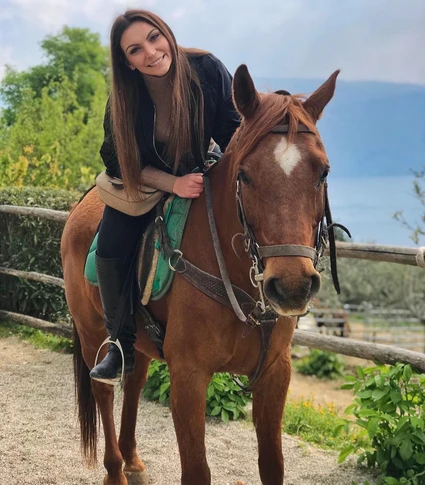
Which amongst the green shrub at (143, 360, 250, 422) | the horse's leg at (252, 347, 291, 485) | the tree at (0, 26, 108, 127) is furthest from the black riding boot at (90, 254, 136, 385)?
the tree at (0, 26, 108, 127)

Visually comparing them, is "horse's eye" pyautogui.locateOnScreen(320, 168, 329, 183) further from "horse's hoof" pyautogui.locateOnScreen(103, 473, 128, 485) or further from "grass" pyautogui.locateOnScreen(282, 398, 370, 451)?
"grass" pyautogui.locateOnScreen(282, 398, 370, 451)

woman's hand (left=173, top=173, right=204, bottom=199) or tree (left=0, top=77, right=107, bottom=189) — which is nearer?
woman's hand (left=173, top=173, right=204, bottom=199)

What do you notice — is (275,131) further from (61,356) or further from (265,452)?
(61,356)

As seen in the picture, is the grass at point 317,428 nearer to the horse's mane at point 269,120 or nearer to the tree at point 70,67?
the horse's mane at point 269,120

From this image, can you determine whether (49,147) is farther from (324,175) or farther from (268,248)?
(268,248)

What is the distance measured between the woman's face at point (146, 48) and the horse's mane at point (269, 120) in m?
0.48

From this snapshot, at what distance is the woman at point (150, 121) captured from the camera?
231cm

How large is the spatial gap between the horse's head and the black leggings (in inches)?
25.8

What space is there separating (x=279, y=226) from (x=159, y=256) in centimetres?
76

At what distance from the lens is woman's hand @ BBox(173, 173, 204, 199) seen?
2.35m

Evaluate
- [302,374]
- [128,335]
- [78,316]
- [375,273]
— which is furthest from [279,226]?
[375,273]

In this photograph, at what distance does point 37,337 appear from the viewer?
6.86 m

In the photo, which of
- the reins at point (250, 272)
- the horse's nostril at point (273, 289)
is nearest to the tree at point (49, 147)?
the reins at point (250, 272)

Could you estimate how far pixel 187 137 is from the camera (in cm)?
235
